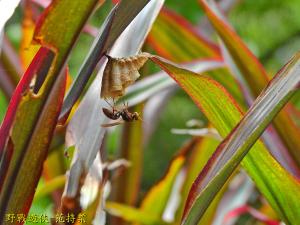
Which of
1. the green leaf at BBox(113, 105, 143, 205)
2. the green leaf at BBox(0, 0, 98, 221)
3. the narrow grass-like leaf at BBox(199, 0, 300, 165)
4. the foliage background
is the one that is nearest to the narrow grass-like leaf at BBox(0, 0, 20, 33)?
the green leaf at BBox(0, 0, 98, 221)

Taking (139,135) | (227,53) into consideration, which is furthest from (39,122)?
(139,135)

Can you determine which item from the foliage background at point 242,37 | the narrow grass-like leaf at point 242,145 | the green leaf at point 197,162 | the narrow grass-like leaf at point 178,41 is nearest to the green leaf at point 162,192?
the green leaf at point 197,162

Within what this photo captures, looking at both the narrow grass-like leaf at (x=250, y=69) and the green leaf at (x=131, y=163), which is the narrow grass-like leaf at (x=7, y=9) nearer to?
the narrow grass-like leaf at (x=250, y=69)

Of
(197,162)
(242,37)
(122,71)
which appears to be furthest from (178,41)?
(242,37)

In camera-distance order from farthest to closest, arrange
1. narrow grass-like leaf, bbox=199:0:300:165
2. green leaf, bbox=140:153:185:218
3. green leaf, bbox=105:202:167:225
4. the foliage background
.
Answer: the foliage background → green leaf, bbox=140:153:185:218 → green leaf, bbox=105:202:167:225 → narrow grass-like leaf, bbox=199:0:300:165

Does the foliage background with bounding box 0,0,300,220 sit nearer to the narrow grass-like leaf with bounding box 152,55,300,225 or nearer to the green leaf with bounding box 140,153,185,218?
the green leaf with bounding box 140,153,185,218

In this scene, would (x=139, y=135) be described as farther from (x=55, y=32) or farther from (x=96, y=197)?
(x=55, y=32)
